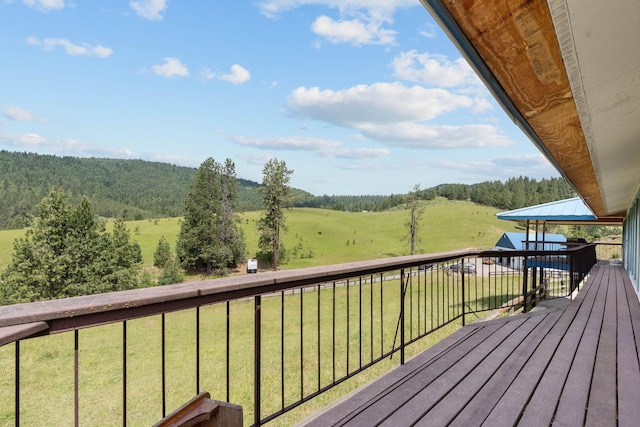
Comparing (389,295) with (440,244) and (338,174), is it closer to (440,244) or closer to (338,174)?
(440,244)

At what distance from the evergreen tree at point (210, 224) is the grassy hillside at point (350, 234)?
131 inches

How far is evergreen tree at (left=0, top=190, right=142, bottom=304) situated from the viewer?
67.5 feet

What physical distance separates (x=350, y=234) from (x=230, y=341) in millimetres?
38314

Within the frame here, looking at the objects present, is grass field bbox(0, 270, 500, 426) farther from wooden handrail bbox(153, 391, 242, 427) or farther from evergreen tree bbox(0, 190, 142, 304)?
evergreen tree bbox(0, 190, 142, 304)

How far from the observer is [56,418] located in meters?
7.18

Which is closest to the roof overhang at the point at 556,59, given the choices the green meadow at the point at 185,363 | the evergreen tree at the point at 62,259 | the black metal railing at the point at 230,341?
the black metal railing at the point at 230,341

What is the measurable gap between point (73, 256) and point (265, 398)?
21.4 meters

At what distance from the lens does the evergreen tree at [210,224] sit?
2806 centimetres

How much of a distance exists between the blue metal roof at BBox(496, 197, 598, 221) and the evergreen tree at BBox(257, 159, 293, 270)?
60.9ft

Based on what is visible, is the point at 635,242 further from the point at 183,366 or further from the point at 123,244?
the point at 123,244

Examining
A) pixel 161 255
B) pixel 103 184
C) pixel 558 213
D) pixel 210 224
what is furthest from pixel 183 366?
pixel 103 184

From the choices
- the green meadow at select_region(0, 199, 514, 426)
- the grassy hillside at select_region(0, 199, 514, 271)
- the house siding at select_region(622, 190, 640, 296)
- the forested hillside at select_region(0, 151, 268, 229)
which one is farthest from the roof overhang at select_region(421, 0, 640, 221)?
the forested hillside at select_region(0, 151, 268, 229)

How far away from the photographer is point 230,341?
27.8 ft

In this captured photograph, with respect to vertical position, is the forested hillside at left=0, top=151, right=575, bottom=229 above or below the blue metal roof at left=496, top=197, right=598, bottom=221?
above
